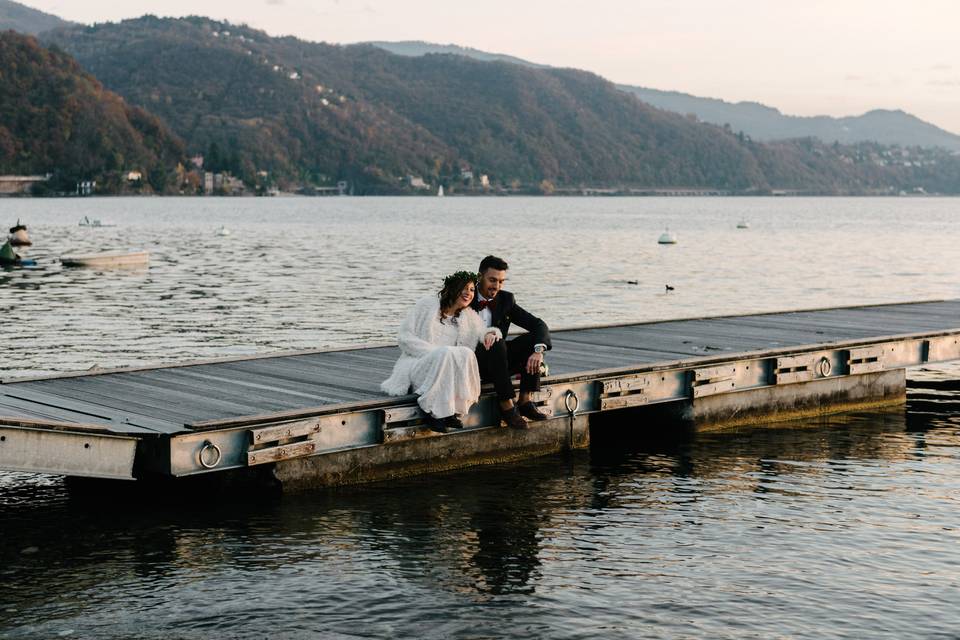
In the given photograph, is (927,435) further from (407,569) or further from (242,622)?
(242,622)

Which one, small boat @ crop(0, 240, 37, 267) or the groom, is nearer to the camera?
the groom

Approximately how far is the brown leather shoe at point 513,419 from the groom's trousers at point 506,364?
21cm

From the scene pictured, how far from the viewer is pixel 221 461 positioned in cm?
1256

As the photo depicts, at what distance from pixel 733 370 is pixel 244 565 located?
8706mm

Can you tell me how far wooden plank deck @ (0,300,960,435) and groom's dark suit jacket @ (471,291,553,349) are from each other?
1.21 meters

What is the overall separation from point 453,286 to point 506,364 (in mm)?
1259

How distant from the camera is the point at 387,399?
45.6ft

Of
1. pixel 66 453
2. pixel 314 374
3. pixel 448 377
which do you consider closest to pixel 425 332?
pixel 448 377

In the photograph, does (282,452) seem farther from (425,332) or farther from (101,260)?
(101,260)

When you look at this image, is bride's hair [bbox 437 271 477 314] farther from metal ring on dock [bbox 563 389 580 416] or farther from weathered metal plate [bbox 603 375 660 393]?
weathered metal plate [bbox 603 375 660 393]

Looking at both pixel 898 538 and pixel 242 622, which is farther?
pixel 898 538

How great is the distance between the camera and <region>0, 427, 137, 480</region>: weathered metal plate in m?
11.5

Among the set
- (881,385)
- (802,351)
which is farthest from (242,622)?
(881,385)

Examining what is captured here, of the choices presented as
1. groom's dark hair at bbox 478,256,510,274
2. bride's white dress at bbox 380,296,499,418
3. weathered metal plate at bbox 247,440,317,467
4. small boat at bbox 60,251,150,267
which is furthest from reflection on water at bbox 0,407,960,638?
small boat at bbox 60,251,150,267
